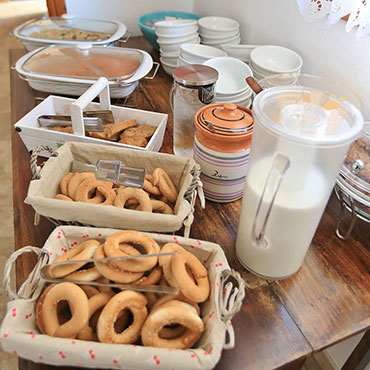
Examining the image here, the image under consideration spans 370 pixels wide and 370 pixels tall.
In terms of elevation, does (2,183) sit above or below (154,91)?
below

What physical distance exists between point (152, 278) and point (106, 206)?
0.49ft

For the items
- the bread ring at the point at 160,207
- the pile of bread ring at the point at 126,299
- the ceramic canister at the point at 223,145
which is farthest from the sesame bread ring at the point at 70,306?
the ceramic canister at the point at 223,145

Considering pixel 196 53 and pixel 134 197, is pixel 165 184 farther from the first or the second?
pixel 196 53

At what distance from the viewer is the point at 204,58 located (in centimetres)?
107

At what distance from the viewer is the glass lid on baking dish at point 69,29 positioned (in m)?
1.32

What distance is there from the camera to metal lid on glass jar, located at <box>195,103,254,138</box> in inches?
26.3

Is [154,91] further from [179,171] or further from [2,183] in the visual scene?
[2,183]

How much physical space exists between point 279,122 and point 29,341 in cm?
44

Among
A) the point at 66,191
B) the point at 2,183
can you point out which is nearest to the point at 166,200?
the point at 66,191

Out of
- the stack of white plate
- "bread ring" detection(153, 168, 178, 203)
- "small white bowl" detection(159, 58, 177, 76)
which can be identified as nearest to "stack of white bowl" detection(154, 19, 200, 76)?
"small white bowl" detection(159, 58, 177, 76)

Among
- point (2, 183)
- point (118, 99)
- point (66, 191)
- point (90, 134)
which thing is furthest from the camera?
point (2, 183)

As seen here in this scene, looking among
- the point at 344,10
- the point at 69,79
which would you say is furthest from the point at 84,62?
the point at 344,10

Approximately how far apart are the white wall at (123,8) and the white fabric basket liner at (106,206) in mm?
1118

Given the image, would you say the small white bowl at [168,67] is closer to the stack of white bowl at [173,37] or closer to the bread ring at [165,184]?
the stack of white bowl at [173,37]
